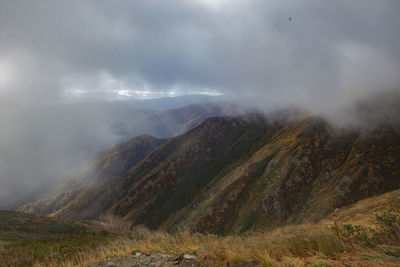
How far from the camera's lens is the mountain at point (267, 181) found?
124 ft

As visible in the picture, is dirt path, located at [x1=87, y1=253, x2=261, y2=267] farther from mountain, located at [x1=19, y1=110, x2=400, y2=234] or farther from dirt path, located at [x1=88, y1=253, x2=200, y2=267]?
mountain, located at [x1=19, y1=110, x2=400, y2=234]

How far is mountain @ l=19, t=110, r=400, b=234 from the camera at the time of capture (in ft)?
124

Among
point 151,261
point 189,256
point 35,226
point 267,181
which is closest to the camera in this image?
point 189,256

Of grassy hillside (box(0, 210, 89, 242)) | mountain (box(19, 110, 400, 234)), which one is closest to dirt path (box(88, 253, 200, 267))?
grassy hillside (box(0, 210, 89, 242))

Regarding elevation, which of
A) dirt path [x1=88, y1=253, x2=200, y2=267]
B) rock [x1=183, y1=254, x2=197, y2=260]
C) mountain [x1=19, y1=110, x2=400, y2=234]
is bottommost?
mountain [x1=19, y1=110, x2=400, y2=234]

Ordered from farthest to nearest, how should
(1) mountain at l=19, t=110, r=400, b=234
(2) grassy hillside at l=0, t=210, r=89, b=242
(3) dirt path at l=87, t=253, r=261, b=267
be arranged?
1. (1) mountain at l=19, t=110, r=400, b=234
2. (2) grassy hillside at l=0, t=210, r=89, b=242
3. (3) dirt path at l=87, t=253, r=261, b=267

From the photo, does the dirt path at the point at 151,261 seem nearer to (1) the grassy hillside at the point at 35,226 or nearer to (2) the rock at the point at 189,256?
(2) the rock at the point at 189,256

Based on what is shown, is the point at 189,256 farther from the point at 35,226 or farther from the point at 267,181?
the point at 267,181

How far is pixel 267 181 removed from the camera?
5097 cm

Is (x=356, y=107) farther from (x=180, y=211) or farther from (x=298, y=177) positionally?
(x=180, y=211)

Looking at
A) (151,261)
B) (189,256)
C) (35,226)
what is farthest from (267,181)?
(151,261)

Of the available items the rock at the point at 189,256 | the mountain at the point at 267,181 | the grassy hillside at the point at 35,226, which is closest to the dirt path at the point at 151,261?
the rock at the point at 189,256

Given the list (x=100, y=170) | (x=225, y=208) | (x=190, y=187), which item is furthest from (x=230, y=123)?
(x=100, y=170)

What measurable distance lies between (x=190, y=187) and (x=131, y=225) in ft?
92.3
